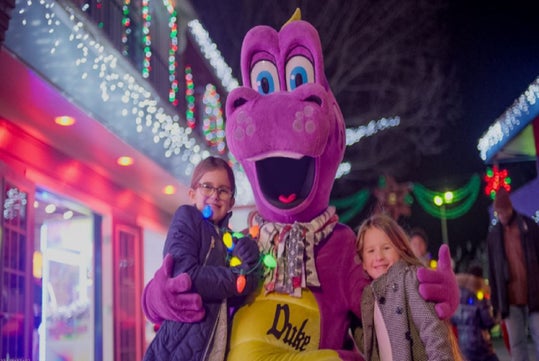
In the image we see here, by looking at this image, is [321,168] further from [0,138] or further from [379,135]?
[379,135]

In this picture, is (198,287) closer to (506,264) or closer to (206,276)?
(206,276)

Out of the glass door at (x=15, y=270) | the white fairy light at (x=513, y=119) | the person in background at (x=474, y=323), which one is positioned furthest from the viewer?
the white fairy light at (x=513, y=119)

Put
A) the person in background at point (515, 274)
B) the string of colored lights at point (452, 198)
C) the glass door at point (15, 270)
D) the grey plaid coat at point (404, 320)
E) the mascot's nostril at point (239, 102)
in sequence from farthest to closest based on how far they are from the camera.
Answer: the string of colored lights at point (452, 198)
the person in background at point (515, 274)
the glass door at point (15, 270)
the mascot's nostril at point (239, 102)
the grey plaid coat at point (404, 320)

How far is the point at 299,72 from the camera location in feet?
10.9

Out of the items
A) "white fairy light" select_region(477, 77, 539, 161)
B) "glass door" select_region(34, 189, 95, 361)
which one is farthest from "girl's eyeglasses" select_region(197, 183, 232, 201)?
"white fairy light" select_region(477, 77, 539, 161)

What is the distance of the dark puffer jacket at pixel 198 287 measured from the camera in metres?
2.73

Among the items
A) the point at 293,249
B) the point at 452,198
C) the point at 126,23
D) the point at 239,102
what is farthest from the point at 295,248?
the point at 452,198

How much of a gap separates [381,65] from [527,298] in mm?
11033

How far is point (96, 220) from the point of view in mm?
8141

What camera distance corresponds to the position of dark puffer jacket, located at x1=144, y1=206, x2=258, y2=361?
107 inches

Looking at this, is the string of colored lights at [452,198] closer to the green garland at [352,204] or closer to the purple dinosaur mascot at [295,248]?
the green garland at [352,204]

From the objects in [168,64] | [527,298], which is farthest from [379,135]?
[527,298]

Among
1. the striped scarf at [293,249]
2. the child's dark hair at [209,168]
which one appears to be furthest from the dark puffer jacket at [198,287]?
the child's dark hair at [209,168]

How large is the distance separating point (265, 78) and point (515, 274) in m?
3.39
